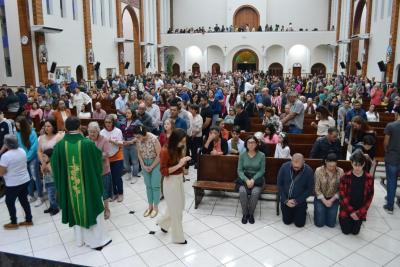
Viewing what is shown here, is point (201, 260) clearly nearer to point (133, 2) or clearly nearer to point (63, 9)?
point (63, 9)

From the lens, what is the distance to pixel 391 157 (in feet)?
18.9

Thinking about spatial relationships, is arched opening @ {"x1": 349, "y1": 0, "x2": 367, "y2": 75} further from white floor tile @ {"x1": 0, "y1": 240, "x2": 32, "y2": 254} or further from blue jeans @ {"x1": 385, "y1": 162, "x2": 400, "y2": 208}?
white floor tile @ {"x1": 0, "y1": 240, "x2": 32, "y2": 254}

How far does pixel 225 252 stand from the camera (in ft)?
15.3

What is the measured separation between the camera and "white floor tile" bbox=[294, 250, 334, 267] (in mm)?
4371

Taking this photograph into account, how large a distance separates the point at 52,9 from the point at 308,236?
15249 millimetres

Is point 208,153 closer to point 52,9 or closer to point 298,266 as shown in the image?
point 298,266

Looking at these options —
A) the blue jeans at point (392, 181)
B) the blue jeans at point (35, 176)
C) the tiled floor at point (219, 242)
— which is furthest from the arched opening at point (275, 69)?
the blue jeans at point (35, 176)

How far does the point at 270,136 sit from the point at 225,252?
2.78 metres

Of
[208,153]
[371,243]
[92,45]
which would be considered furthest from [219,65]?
[371,243]

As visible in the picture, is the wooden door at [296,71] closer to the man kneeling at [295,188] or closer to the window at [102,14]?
the window at [102,14]

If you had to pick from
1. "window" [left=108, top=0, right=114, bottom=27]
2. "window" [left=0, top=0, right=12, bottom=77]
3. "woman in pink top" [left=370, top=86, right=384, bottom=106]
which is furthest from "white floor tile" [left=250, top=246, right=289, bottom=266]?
"window" [left=108, top=0, right=114, bottom=27]

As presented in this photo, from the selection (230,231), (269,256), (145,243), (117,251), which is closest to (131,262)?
(117,251)

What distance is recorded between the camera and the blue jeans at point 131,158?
7.32 metres

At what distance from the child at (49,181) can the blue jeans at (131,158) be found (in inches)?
74.7
